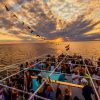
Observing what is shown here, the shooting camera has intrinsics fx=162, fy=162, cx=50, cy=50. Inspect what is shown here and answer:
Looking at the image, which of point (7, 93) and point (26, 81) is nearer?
point (7, 93)

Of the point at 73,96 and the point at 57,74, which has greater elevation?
the point at 57,74

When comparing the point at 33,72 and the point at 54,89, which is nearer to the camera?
the point at 54,89

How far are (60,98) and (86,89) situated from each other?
219cm

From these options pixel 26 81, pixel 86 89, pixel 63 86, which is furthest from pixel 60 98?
pixel 26 81

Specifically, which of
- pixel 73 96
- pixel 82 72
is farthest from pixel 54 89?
pixel 82 72

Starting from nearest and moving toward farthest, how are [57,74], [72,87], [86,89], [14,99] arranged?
[86,89], [14,99], [72,87], [57,74]

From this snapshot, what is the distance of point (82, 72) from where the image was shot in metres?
16.0

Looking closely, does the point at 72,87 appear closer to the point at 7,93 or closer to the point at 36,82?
the point at 36,82

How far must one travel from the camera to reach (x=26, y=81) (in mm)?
14047

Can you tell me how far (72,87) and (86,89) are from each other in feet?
7.15

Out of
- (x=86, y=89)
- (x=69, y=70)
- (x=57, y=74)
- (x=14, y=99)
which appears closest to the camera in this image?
(x=86, y=89)

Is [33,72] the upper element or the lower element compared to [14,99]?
upper

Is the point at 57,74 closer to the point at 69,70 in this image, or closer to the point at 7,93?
the point at 69,70

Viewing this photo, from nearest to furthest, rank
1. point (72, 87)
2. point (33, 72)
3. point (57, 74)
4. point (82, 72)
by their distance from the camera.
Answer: point (72, 87)
point (57, 74)
point (82, 72)
point (33, 72)
